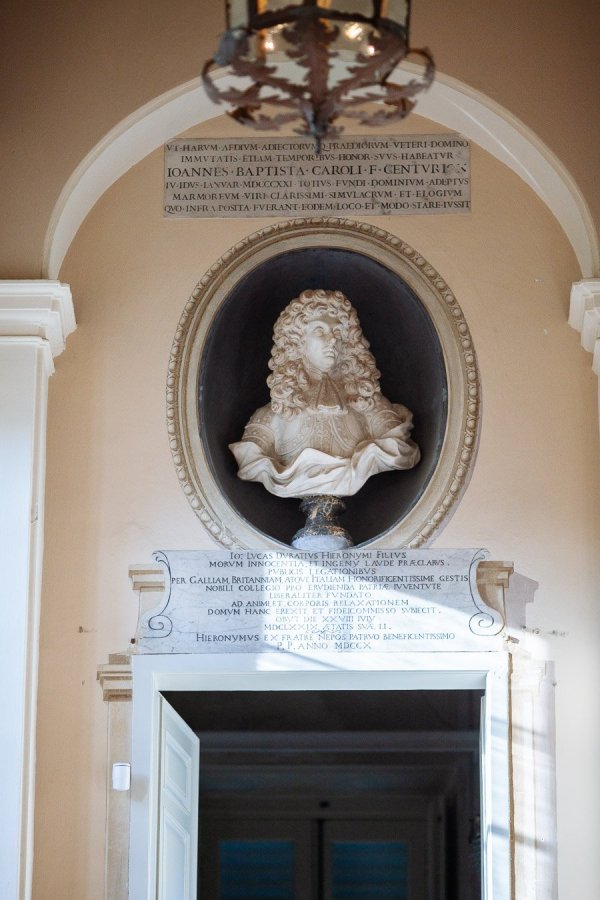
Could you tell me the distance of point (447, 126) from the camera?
8008 millimetres

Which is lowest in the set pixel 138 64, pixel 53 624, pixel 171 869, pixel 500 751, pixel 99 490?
pixel 171 869

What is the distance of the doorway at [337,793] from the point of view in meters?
10.7

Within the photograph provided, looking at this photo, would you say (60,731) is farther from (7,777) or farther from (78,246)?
(78,246)

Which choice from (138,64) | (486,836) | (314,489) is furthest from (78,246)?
(486,836)

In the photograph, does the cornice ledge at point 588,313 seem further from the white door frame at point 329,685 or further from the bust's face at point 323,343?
the white door frame at point 329,685

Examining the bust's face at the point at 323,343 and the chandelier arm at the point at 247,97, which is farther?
the bust's face at the point at 323,343

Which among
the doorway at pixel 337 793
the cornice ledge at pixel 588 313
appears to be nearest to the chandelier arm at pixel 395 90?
the cornice ledge at pixel 588 313

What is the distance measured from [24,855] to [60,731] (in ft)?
2.04

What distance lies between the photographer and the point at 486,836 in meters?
6.97

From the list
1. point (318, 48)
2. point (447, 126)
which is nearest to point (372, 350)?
point (447, 126)

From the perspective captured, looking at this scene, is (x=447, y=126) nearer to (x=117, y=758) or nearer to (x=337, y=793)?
(x=117, y=758)

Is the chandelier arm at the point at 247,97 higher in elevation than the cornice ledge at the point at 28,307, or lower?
lower

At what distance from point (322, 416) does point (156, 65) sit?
1.90 m

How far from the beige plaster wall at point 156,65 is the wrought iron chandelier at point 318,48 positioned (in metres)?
3.05
